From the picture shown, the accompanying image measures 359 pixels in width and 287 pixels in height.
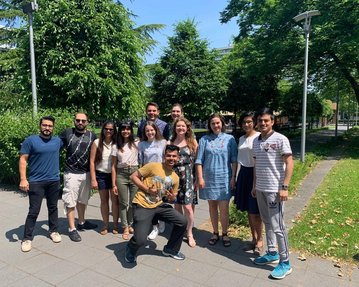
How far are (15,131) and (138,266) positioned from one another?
4.94 metres

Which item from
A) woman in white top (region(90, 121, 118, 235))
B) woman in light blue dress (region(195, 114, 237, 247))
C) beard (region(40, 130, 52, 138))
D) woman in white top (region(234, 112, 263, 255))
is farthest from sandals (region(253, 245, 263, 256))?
beard (region(40, 130, 52, 138))

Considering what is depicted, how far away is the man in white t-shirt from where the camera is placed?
3.58 m

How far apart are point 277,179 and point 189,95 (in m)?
17.3

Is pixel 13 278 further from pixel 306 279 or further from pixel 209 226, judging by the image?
pixel 306 279

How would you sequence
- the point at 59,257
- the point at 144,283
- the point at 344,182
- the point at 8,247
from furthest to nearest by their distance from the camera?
the point at 344,182, the point at 8,247, the point at 59,257, the point at 144,283

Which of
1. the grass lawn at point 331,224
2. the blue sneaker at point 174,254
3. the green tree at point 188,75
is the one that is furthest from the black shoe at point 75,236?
the green tree at point 188,75

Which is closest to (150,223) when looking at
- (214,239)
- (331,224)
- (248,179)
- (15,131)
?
(214,239)

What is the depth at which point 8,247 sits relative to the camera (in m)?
4.49

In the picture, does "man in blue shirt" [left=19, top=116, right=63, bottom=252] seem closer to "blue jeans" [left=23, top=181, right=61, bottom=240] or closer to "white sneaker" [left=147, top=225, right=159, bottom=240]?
"blue jeans" [left=23, top=181, right=61, bottom=240]

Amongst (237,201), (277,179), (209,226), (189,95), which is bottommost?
(209,226)

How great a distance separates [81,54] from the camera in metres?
10.5

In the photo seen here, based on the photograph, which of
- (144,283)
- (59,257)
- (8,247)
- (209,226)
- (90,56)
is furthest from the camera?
(90,56)

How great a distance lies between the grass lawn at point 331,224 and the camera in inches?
172

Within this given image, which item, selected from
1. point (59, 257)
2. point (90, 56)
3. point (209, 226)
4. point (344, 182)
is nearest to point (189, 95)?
point (90, 56)
